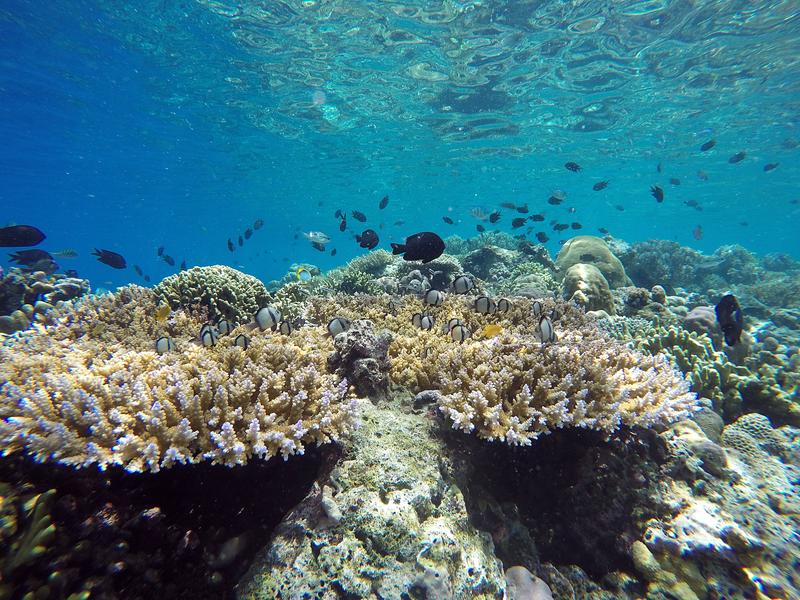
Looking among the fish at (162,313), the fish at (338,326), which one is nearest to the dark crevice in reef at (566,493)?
the fish at (338,326)

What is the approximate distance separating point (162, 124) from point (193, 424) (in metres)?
35.8

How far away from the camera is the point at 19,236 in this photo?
8.23m

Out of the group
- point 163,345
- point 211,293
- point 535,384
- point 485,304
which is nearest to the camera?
point 535,384

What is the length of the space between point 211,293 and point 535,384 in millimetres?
5890

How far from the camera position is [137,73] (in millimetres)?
23203

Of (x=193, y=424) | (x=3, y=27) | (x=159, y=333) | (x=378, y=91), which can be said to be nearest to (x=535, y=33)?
(x=378, y=91)

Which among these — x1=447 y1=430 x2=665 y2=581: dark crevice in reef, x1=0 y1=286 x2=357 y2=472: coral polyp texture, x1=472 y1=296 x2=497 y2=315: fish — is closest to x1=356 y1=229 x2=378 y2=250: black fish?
x1=472 y1=296 x2=497 y2=315: fish

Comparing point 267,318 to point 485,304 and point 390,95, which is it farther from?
point 390,95

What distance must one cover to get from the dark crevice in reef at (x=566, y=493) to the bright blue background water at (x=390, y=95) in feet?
56.7

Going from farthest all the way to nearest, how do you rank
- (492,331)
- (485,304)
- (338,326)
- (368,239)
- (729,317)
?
(368,239) < (485,304) < (492,331) < (338,326) < (729,317)

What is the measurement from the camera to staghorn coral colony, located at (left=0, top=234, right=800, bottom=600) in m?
2.69

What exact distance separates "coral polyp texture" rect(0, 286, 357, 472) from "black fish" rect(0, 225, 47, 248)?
201 inches

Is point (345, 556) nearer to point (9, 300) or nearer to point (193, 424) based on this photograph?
point (193, 424)

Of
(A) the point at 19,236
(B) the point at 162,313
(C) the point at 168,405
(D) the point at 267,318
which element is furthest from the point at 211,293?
(A) the point at 19,236
